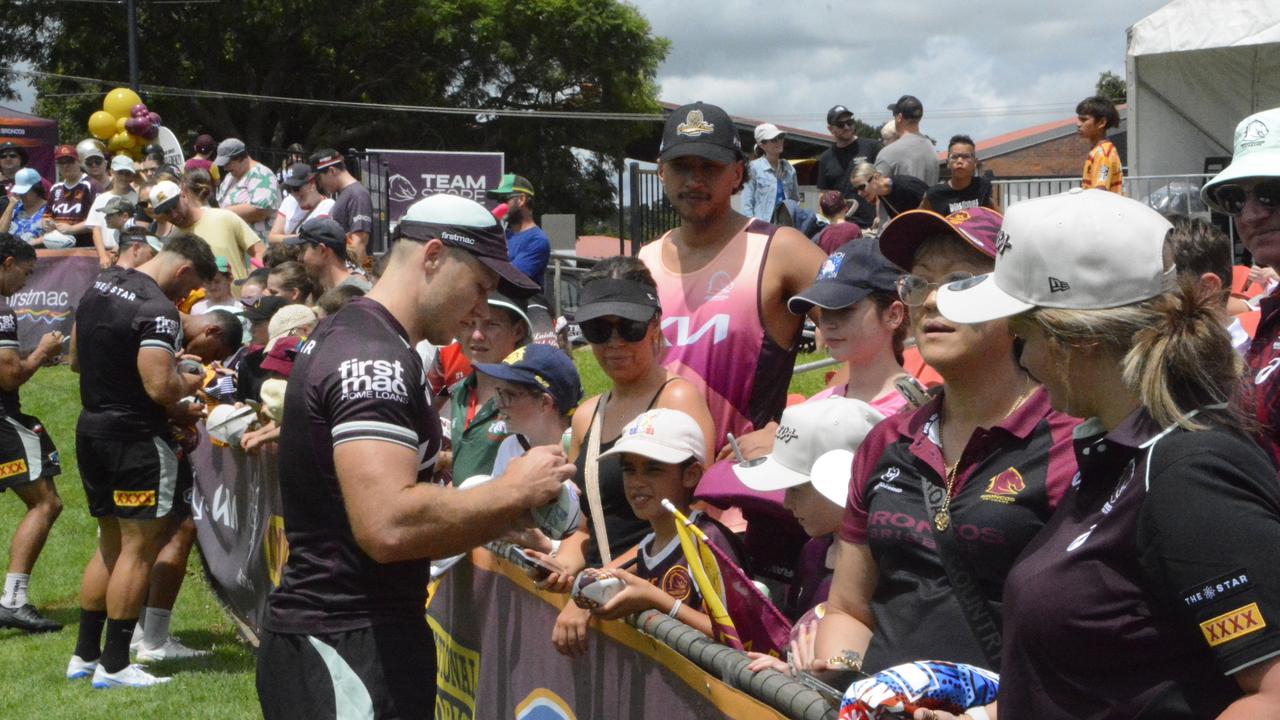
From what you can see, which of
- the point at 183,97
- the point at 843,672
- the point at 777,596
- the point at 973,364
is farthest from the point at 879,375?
the point at 183,97

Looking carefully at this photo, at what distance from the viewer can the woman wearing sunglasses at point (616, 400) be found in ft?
14.5

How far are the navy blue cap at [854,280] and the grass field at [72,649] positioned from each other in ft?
13.2

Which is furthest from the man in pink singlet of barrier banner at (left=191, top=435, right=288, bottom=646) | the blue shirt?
the blue shirt

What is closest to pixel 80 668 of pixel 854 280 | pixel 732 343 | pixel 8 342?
pixel 8 342

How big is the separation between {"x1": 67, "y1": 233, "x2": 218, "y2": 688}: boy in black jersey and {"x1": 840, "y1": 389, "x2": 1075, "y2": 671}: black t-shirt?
532cm

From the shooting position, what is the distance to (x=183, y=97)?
52094 mm

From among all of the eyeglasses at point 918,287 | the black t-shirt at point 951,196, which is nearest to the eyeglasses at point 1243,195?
the eyeglasses at point 918,287

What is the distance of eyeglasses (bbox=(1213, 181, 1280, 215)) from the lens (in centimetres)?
323

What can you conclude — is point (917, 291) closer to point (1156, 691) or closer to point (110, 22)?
point (1156, 691)

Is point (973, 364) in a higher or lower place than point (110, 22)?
lower

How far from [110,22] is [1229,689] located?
5684 centimetres

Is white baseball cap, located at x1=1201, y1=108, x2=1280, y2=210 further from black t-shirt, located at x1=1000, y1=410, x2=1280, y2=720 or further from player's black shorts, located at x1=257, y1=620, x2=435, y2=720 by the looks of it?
player's black shorts, located at x1=257, y1=620, x2=435, y2=720

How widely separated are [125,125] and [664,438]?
18.2 m

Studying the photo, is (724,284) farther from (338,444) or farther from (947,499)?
(947,499)
